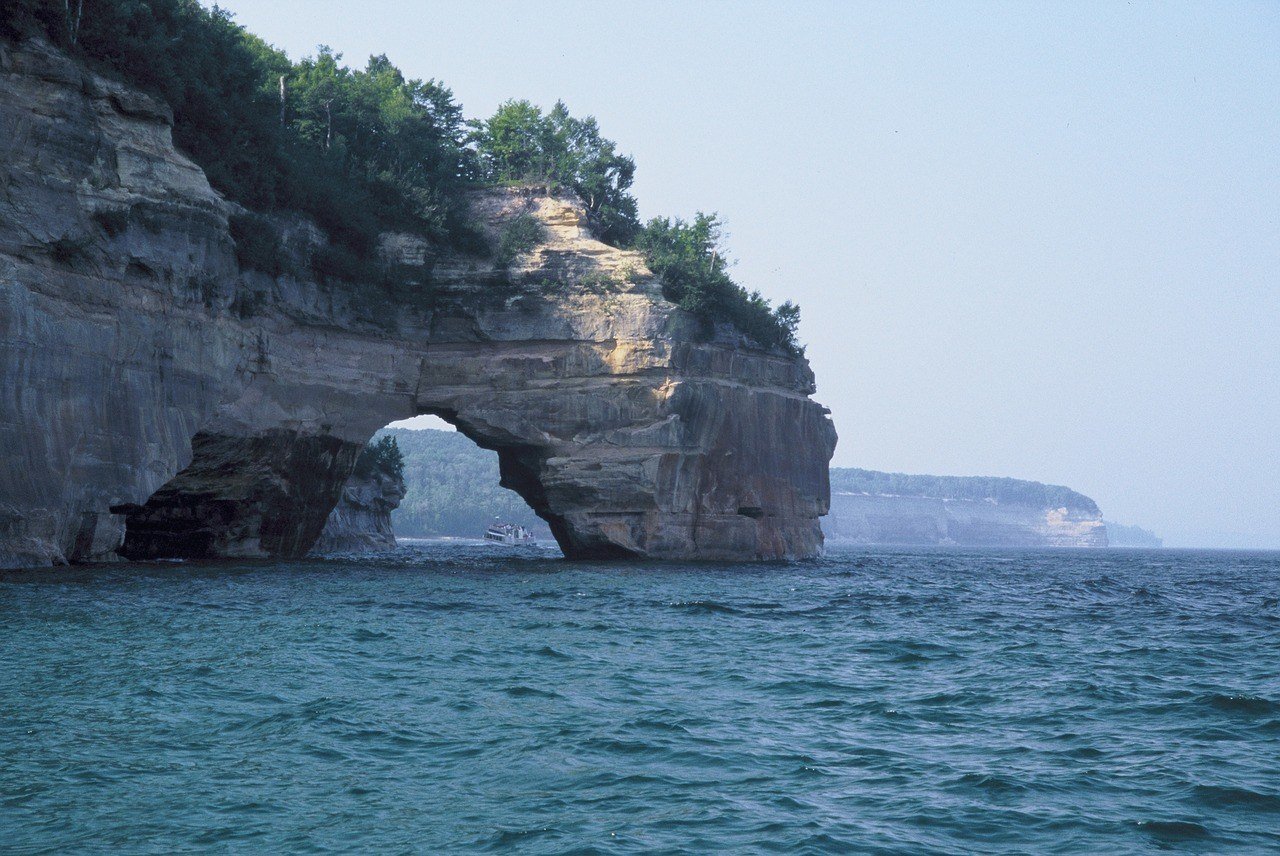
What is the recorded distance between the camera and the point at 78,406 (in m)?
26.6

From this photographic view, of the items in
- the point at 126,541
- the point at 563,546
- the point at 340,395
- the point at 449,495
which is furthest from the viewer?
the point at 449,495

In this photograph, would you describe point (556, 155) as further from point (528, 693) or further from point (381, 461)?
point (528, 693)

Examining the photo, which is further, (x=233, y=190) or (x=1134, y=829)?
(x=233, y=190)

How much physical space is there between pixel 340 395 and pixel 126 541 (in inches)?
310

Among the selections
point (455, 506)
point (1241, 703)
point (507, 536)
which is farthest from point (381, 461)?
point (455, 506)

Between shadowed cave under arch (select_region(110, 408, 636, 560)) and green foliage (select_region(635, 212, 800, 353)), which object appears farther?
green foliage (select_region(635, 212, 800, 353))

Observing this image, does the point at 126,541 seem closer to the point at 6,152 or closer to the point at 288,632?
the point at 6,152

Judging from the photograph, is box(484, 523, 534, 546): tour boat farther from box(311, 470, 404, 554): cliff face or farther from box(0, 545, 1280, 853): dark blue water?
box(0, 545, 1280, 853): dark blue water

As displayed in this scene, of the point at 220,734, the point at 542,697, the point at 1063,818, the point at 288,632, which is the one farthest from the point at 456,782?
the point at 288,632

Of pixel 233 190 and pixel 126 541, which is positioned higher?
pixel 233 190

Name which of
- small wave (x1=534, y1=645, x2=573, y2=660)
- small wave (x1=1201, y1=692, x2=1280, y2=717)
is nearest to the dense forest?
small wave (x1=534, y1=645, x2=573, y2=660)

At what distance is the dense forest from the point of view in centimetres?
3198

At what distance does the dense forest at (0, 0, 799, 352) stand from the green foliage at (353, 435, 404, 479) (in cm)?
1656

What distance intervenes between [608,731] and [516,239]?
3362 cm
